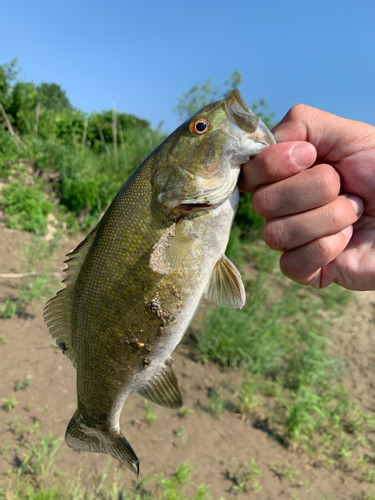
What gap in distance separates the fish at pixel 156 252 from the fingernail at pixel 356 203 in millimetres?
592

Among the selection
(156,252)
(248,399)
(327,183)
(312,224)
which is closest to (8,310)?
(248,399)

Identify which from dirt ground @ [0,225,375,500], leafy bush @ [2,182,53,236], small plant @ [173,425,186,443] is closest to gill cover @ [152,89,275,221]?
dirt ground @ [0,225,375,500]

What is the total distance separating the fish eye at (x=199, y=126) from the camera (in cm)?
158

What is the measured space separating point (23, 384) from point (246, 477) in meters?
2.61

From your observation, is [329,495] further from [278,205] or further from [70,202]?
[70,202]

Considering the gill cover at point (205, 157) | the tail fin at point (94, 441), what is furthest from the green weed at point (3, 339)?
the gill cover at point (205, 157)

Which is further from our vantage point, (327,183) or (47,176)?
(47,176)

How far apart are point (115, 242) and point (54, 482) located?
2.60 meters

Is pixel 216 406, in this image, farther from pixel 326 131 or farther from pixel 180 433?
pixel 326 131

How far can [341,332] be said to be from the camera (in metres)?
7.42

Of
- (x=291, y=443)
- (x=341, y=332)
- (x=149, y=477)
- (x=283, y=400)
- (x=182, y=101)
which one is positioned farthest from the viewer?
(x=182, y=101)

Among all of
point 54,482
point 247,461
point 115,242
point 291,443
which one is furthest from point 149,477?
point 115,242

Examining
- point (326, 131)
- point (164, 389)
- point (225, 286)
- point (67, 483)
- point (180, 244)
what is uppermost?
point (326, 131)

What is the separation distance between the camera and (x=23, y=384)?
3.77 meters
